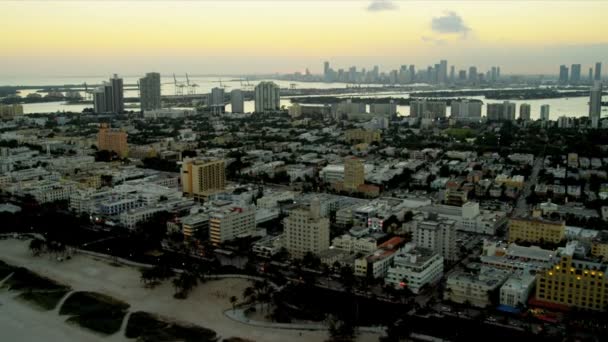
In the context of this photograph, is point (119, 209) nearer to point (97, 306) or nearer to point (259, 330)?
point (97, 306)

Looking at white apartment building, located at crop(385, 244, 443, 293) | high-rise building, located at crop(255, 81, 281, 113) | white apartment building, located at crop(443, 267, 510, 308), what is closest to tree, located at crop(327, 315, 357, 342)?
white apartment building, located at crop(385, 244, 443, 293)

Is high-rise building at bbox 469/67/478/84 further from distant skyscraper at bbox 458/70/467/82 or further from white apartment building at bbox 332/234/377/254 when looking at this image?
white apartment building at bbox 332/234/377/254

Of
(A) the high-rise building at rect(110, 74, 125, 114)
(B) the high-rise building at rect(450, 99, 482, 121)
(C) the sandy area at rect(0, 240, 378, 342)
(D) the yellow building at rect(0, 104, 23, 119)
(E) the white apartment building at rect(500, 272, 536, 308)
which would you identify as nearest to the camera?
(C) the sandy area at rect(0, 240, 378, 342)

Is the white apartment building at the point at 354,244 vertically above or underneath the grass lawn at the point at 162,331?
above

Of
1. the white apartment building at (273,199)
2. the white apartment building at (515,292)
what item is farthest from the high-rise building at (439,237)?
the white apartment building at (273,199)

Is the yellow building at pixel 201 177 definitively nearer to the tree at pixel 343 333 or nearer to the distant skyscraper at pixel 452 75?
the tree at pixel 343 333

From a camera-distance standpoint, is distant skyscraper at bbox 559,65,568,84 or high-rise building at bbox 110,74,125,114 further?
distant skyscraper at bbox 559,65,568,84

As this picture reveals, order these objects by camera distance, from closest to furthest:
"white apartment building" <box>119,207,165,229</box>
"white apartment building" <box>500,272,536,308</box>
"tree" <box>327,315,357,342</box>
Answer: "tree" <box>327,315,357,342</box> < "white apartment building" <box>500,272,536,308</box> < "white apartment building" <box>119,207,165,229</box>
